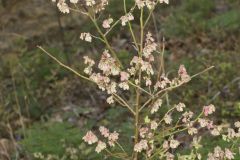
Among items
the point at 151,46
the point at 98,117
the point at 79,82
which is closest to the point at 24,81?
the point at 79,82

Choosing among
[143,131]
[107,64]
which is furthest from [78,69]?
[107,64]

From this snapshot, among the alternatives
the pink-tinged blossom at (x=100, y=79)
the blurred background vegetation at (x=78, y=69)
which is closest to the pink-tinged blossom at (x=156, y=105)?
the pink-tinged blossom at (x=100, y=79)

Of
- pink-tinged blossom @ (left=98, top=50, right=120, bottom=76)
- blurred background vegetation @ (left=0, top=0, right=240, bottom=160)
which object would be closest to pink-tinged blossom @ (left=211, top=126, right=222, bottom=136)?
pink-tinged blossom @ (left=98, top=50, right=120, bottom=76)

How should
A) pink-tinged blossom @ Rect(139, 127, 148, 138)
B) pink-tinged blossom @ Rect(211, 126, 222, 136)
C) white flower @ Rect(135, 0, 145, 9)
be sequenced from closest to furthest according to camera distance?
white flower @ Rect(135, 0, 145, 9) < pink-tinged blossom @ Rect(211, 126, 222, 136) < pink-tinged blossom @ Rect(139, 127, 148, 138)

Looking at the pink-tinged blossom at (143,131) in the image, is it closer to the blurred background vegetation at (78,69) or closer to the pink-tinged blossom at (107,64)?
the pink-tinged blossom at (107,64)

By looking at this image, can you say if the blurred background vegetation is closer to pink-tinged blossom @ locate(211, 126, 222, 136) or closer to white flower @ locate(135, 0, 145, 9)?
pink-tinged blossom @ locate(211, 126, 222, 136)

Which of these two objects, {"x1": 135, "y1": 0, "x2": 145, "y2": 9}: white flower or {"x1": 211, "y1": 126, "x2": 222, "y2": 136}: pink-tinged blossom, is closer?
{"x1": 135, "y1": 0, "x2": 145, "y2": 9}: white flower

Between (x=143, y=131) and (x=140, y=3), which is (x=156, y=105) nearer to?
(x=143, y=131)

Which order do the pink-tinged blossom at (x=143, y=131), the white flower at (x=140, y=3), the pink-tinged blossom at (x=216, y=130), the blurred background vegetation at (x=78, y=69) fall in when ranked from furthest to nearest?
the blurred background vegetation at (x=78, y=69), the pink-tinged blossom at (x=143, y=131), the pink-tinged blossom at (x=216, y=130), the white flower at (x=140, y=3)
